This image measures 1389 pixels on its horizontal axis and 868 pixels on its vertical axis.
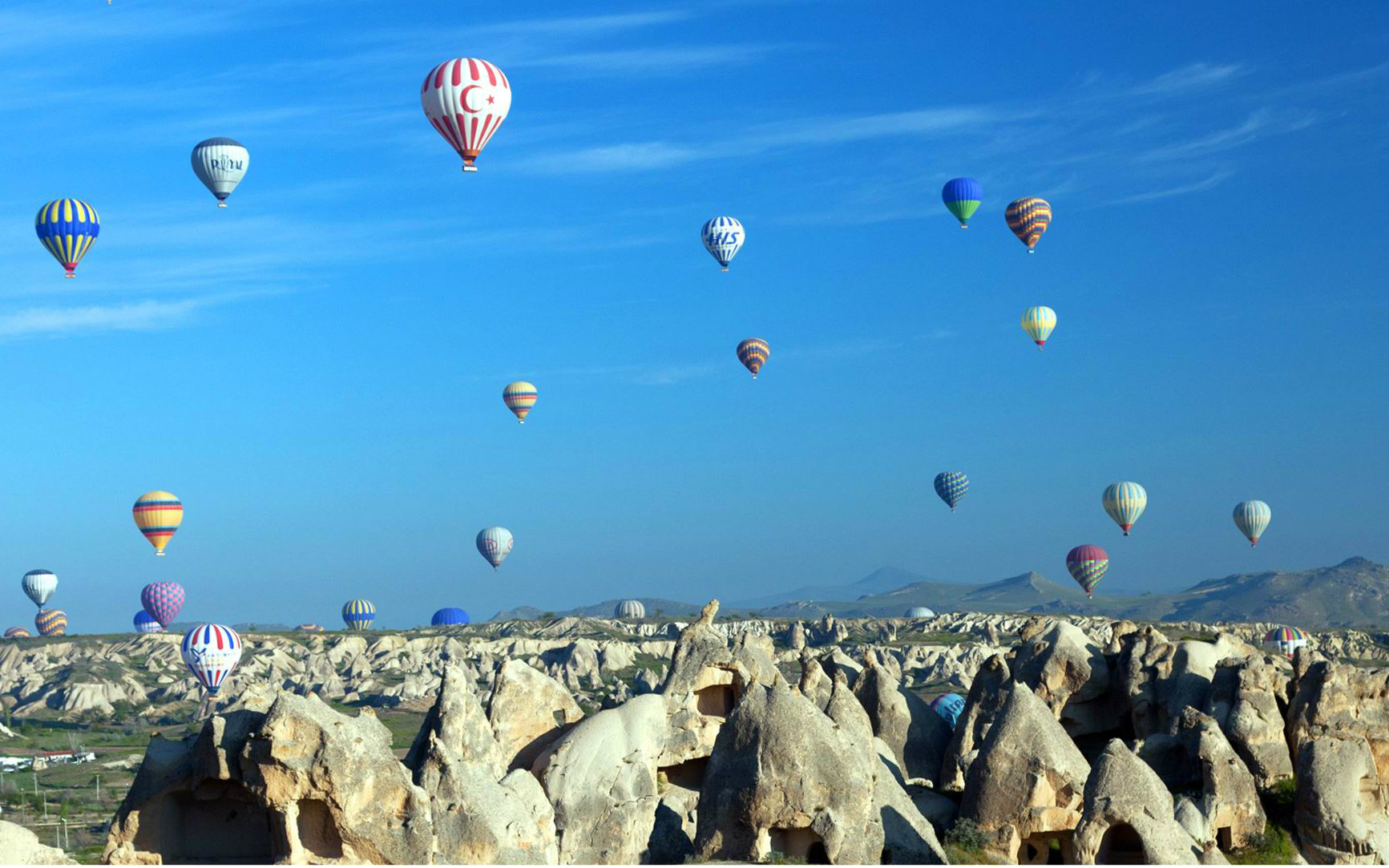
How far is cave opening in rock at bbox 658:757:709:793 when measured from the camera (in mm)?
37469

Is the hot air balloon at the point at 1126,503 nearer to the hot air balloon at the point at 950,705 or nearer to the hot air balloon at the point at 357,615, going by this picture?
the hot air balloon at the point at 950,705

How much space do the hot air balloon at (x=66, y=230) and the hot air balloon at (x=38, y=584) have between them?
313 ft

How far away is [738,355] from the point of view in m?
104

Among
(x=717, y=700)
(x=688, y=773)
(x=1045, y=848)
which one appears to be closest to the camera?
(x=1045, y=848)

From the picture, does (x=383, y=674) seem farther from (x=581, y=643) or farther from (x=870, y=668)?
(x=870, y=668)

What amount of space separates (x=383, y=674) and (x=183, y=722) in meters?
21.8

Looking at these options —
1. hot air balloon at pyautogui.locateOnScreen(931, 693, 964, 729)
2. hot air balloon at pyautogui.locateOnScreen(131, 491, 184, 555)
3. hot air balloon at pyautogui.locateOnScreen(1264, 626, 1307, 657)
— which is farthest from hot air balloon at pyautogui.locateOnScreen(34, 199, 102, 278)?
hot air balloon at pyautogui.locateOnScreen(1264, 626, 1307, 657)

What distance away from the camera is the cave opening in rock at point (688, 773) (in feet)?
123

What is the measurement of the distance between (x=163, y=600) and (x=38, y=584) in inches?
1381

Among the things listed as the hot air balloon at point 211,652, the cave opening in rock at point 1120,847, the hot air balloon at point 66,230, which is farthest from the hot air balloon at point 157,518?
the cave opening in rock at point 1120,847

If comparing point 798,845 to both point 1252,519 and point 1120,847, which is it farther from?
point 1252,519

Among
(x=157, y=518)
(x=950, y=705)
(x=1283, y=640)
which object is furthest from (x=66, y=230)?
(x=1283, y=640)

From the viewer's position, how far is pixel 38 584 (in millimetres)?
165000

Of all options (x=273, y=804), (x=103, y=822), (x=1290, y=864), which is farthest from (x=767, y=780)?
(x=103, y=822)
